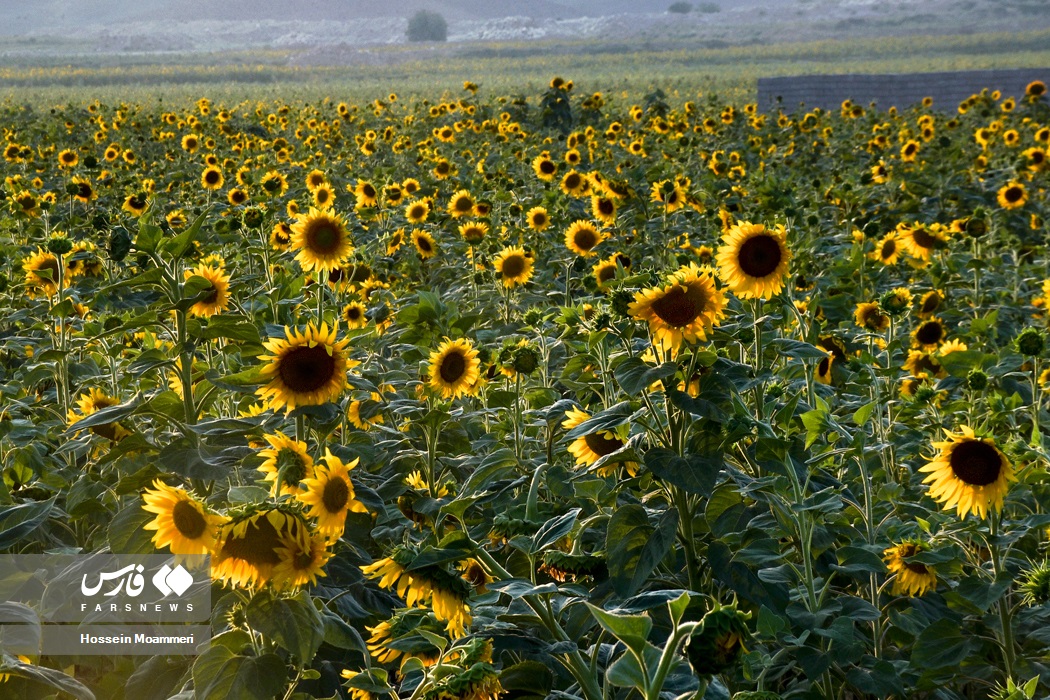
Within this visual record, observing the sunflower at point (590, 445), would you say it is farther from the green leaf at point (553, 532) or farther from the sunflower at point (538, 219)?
the sunflower at point (538, 219)

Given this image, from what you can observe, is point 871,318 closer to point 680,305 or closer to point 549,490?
point 549,490

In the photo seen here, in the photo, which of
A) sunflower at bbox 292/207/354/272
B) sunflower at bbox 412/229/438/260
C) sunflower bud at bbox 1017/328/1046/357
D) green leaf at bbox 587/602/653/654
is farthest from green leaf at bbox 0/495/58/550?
sunflower at bbox 412/229/438/260

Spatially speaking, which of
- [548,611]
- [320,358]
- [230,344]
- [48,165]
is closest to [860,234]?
[230,344]

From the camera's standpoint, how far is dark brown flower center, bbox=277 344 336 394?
1.96 metres

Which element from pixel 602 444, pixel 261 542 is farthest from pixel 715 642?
pixel 602 444

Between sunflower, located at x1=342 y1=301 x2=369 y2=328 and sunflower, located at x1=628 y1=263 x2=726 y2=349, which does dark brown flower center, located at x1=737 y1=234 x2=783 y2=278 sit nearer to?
sunflower, located at x1=628 y1=263 x2=726 y2=349

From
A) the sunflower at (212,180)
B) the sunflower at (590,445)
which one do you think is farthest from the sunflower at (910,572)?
the sunflower at (212,180)

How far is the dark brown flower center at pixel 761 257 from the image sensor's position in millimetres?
2379

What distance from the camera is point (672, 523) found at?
1.84 metres

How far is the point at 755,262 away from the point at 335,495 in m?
1.24

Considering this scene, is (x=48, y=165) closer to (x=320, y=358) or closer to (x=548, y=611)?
(x=320, y=358)

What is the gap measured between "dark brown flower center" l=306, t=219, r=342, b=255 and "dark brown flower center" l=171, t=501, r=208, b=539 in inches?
70.4

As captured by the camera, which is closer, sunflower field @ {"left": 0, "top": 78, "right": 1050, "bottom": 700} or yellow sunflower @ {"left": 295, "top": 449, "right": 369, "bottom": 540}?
sunflower field @ {"left": 0, "top": 78, "right": 1050, "bottom": 700}

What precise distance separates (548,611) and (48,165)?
9.41 m
